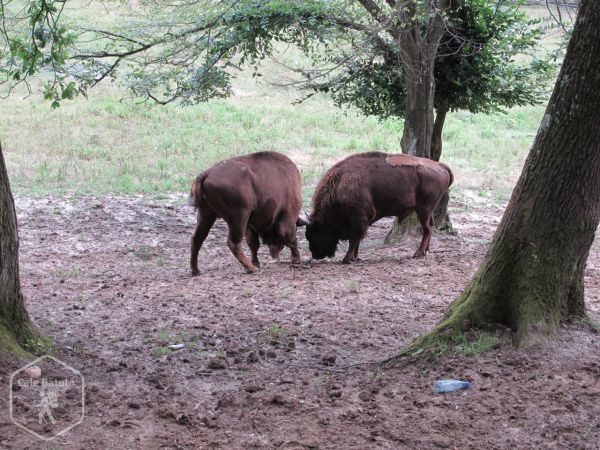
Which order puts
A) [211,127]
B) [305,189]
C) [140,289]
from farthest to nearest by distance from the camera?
[211,127] → [305,189] → [140,289]

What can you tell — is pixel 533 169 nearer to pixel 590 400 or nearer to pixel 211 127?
pixel 590 400

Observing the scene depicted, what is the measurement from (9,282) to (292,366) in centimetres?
221

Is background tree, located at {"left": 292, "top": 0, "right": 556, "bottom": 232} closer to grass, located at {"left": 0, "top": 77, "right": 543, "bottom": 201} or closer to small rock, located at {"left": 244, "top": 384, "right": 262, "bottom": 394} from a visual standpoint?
grass, located at {"left": 0, "top": 77, "right": 543, "bottom": 201}

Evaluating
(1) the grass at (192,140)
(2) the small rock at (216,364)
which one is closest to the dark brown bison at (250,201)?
(2) the small rock at (216,364)

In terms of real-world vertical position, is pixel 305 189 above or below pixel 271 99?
below

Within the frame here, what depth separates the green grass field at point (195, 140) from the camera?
1691cm

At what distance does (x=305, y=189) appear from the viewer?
55.3 feet

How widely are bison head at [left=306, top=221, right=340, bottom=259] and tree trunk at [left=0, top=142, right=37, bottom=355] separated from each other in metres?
6.51

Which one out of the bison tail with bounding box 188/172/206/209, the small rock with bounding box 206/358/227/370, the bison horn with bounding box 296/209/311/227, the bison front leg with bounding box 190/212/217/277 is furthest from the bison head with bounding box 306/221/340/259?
the small rock with bounding box 206/358/227/370

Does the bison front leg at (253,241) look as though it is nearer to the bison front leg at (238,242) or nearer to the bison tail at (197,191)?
the bison front leg at (238,242)

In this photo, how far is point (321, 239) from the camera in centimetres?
1155

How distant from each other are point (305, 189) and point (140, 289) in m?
8.93

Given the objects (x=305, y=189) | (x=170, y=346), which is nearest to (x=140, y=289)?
(x=170, y=346)

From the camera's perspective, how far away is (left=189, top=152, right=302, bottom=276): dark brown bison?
9.46 meters
